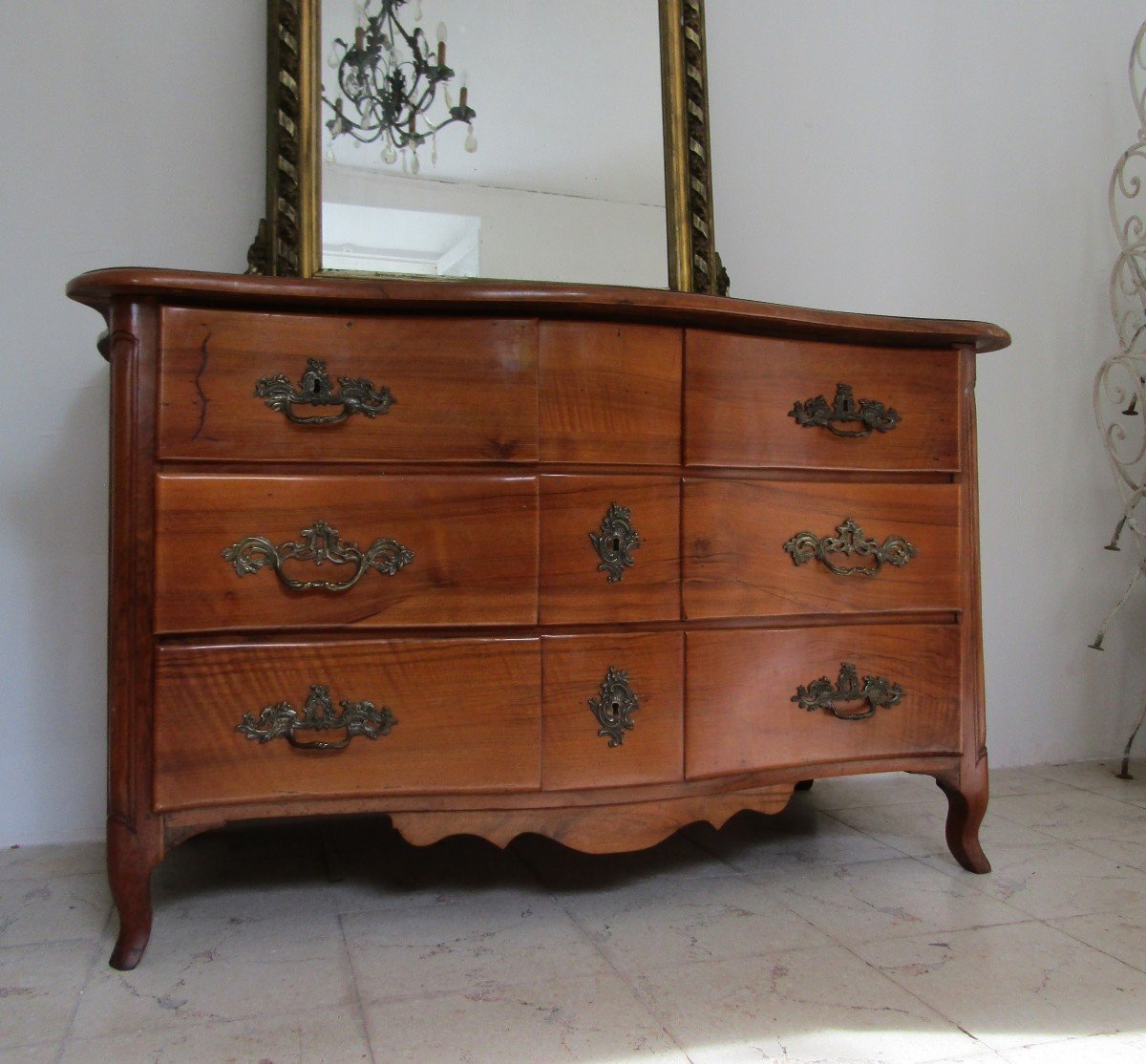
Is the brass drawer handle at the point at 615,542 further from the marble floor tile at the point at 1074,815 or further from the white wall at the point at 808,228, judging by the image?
the marble floor tile at the point at 1074,815

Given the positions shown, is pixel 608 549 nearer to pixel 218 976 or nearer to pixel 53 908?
pixel 218 976

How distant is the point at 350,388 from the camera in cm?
128

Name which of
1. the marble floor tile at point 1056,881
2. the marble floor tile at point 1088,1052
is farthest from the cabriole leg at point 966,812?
the marble floor tile at point 1088,1052

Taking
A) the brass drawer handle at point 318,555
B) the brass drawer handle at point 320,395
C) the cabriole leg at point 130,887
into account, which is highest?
the brass drawer handle at point 320,395

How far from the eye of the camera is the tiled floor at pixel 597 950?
1.10 metres

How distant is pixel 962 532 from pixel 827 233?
0.96 metres

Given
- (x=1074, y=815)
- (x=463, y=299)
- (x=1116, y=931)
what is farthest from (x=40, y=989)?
(x=1074, y=815)

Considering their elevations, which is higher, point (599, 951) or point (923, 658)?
point (923, 658)

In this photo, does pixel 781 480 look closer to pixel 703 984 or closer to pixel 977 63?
pixel 703 984

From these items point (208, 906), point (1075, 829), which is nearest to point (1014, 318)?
point (1075, 829)

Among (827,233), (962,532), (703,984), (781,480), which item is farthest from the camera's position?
(827,233)

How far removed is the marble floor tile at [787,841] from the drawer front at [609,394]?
77cm

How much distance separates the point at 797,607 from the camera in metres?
Answer: 1.46

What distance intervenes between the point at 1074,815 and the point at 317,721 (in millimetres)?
1557
